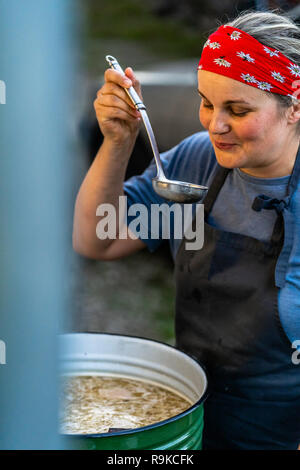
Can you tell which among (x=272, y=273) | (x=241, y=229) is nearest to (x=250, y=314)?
(x=272, y=273)

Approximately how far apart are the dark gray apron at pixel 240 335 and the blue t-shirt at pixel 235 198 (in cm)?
2

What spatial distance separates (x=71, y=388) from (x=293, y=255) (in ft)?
2.01

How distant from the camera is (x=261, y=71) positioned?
1.32m

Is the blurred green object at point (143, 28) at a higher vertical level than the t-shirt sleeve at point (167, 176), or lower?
higher

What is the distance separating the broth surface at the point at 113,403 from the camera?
1.34m

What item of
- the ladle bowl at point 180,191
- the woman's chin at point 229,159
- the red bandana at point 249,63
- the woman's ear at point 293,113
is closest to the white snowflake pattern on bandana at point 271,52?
the red bandana at point 249,63

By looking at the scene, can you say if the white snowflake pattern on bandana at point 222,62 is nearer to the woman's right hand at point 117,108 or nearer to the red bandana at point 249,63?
the red bandana at point 249,63

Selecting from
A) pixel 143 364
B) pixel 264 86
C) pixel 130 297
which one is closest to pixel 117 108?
pixel 264 86

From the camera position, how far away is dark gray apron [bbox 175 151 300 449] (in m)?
1.45

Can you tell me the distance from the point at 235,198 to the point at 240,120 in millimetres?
295

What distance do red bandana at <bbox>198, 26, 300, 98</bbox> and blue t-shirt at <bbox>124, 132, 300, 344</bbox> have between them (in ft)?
0.84

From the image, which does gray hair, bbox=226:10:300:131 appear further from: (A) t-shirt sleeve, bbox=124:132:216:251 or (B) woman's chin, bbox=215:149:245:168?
(A) t-shirt sleeve, bbox=124:132:216:251

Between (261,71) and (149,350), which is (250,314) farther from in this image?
(261,71)

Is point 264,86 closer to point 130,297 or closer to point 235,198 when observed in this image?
point 235,198
